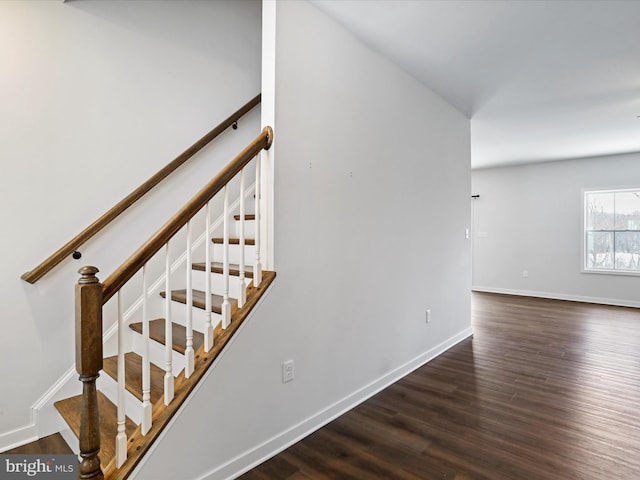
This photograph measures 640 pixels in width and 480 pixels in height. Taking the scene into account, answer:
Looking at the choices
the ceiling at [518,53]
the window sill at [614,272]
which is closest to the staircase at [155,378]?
the ceiling at [518,53]

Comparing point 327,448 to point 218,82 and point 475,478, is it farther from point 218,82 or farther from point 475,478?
point 218,82

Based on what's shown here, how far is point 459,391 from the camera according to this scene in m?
2.73

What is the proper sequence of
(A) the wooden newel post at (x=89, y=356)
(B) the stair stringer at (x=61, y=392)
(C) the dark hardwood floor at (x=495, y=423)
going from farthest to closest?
(B) the stair stringer at (x=61, y=392)
(C) the dark hardwood floor at (x=495, y=423)
(A) the wooden newel post at (x=89, y=356)

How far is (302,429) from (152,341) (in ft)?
3.39

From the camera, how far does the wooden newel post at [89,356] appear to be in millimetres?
1227

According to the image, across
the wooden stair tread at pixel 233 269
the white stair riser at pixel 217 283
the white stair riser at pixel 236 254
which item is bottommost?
the white stair riser at pixel 217 283

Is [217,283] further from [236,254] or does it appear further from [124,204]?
[124,204]

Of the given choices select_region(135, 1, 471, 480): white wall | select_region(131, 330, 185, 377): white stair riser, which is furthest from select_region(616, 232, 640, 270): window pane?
select_region(131, 330, 185, 377): white stair riser

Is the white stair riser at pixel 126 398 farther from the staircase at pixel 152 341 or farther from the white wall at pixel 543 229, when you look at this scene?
the white wall at pixel 543 229

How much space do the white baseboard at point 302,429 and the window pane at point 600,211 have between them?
16.7 feet

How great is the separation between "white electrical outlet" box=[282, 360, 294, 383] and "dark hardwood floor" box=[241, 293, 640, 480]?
1.26ft

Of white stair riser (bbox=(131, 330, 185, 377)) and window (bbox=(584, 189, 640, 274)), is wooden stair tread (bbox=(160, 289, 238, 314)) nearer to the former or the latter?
white stair riser (bbox=(131, 330, 185, 377))

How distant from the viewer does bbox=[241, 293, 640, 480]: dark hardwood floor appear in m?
1.83

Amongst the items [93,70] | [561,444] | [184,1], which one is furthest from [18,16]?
[561,444]
